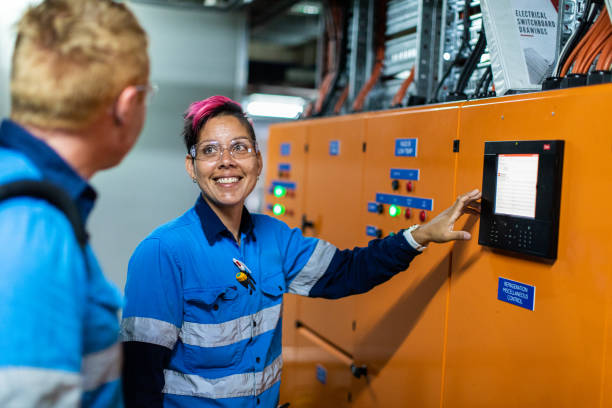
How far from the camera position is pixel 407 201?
7.88 ft

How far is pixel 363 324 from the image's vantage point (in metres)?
2.77

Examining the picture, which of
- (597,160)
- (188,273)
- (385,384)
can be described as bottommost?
(385,384)

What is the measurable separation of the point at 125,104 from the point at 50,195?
8.0 inches

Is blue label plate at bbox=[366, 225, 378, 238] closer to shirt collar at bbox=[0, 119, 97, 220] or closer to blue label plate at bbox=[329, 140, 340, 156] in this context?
blue label plate at bbox=[329, 140, 340, 156]

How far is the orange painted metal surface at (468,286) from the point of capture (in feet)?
5.05

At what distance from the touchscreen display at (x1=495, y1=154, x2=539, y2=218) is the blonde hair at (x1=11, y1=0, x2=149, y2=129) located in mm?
1273

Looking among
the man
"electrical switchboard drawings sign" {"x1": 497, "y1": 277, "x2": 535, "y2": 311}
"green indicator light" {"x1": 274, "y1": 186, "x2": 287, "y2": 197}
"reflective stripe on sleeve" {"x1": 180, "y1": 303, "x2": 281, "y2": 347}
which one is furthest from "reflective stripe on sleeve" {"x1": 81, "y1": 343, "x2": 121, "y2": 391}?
"green indicator light" {"x1": 274, "y1": 186, "x2": 287, "y2": 197}

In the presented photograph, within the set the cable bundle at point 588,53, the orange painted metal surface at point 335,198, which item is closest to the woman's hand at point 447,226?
the cable bundle at point 588,53

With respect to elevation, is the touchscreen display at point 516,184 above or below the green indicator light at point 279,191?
above

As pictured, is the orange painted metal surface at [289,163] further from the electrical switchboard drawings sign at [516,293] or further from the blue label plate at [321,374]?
the electrical switchboard drawings sign at [516,293]

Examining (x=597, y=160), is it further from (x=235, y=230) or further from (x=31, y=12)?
(x=31, y=12)

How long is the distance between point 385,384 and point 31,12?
2150 mm

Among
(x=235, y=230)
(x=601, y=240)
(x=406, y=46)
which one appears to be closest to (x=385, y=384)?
(x=235, y=230)

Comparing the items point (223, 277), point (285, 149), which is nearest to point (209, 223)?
point (223, 277)
